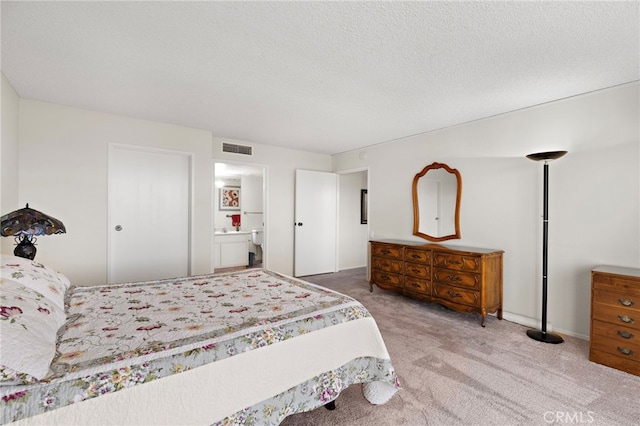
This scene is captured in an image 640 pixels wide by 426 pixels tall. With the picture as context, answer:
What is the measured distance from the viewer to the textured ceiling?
5.86 ft

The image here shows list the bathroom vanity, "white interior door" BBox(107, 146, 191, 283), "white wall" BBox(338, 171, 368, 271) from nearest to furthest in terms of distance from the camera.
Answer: "white interior door" BBox(107, 146, 191, 283) → the bathroom vanity → "white wall" BBox(338, 171, 368, 271)

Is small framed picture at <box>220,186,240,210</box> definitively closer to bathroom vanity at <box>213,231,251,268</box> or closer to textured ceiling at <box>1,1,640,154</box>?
bathroom vanity at <box>213,231,251,268</box>

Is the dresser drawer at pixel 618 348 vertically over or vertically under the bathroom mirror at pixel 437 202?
under

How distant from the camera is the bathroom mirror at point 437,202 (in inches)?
159

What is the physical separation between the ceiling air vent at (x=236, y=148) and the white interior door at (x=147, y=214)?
693mm

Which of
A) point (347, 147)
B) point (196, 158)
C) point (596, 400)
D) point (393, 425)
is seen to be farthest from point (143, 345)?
point (347, 147)

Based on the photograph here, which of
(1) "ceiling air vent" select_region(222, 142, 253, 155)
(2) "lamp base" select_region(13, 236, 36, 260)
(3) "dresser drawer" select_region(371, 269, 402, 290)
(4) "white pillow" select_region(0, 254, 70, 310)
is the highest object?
(1) "ceiling air vent" select_region(222, 142, 253, 155)

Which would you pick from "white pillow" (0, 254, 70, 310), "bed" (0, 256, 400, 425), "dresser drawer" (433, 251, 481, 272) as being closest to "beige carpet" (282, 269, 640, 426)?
"bed" (0, 256, 400, 425)

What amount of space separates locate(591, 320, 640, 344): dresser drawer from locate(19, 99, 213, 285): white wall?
4.97m

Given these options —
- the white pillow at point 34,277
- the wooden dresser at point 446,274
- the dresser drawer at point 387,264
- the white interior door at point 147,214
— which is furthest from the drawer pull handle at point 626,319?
the white interior door at point 147,214

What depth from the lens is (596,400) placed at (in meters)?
1.99

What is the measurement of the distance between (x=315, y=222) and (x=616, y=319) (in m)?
4.24

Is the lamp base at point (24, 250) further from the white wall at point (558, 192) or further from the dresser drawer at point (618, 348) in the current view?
the dresser drawer at point (618, 348)

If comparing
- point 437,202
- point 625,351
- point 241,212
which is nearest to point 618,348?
point 625,351
